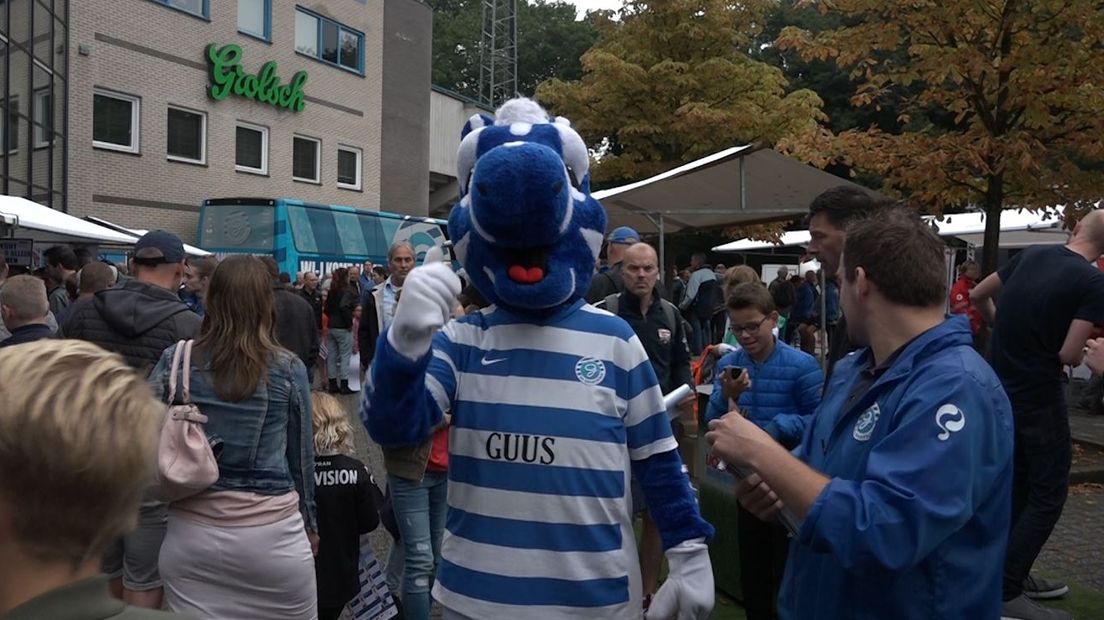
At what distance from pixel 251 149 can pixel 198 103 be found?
2108mm

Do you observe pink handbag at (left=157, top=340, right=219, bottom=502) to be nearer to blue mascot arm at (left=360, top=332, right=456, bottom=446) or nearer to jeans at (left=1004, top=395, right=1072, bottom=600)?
blue mascot arm at (left=360, top=332, right=456, bottom=446)

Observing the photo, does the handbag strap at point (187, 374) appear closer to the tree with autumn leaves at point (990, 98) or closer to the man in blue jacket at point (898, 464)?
the man in blue jacket at point (898, 464)

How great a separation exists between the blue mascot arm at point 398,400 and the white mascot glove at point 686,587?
0.75m

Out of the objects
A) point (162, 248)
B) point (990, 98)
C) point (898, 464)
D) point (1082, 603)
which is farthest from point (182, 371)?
point (990, 98)

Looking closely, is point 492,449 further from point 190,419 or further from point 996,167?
→ point 996,167

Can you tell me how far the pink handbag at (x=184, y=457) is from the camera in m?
3.23

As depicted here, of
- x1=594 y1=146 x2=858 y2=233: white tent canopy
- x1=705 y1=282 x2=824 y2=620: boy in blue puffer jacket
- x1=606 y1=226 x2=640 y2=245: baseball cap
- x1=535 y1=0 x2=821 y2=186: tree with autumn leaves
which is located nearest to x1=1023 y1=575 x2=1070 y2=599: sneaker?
x1=705 y1=282 x2=824 y2=620: boy in blue puffer jacket

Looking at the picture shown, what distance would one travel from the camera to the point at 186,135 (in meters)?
22.1

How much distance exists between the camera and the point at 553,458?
2453 mm

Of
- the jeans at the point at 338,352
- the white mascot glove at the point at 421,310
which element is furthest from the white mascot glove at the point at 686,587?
the jeans at the point at 338,352

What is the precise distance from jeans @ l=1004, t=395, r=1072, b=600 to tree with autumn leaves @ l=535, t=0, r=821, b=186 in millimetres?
19047

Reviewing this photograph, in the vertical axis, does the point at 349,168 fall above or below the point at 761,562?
above

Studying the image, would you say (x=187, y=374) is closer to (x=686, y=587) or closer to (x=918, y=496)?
(x=686, y=587)

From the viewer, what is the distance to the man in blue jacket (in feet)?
6.43
